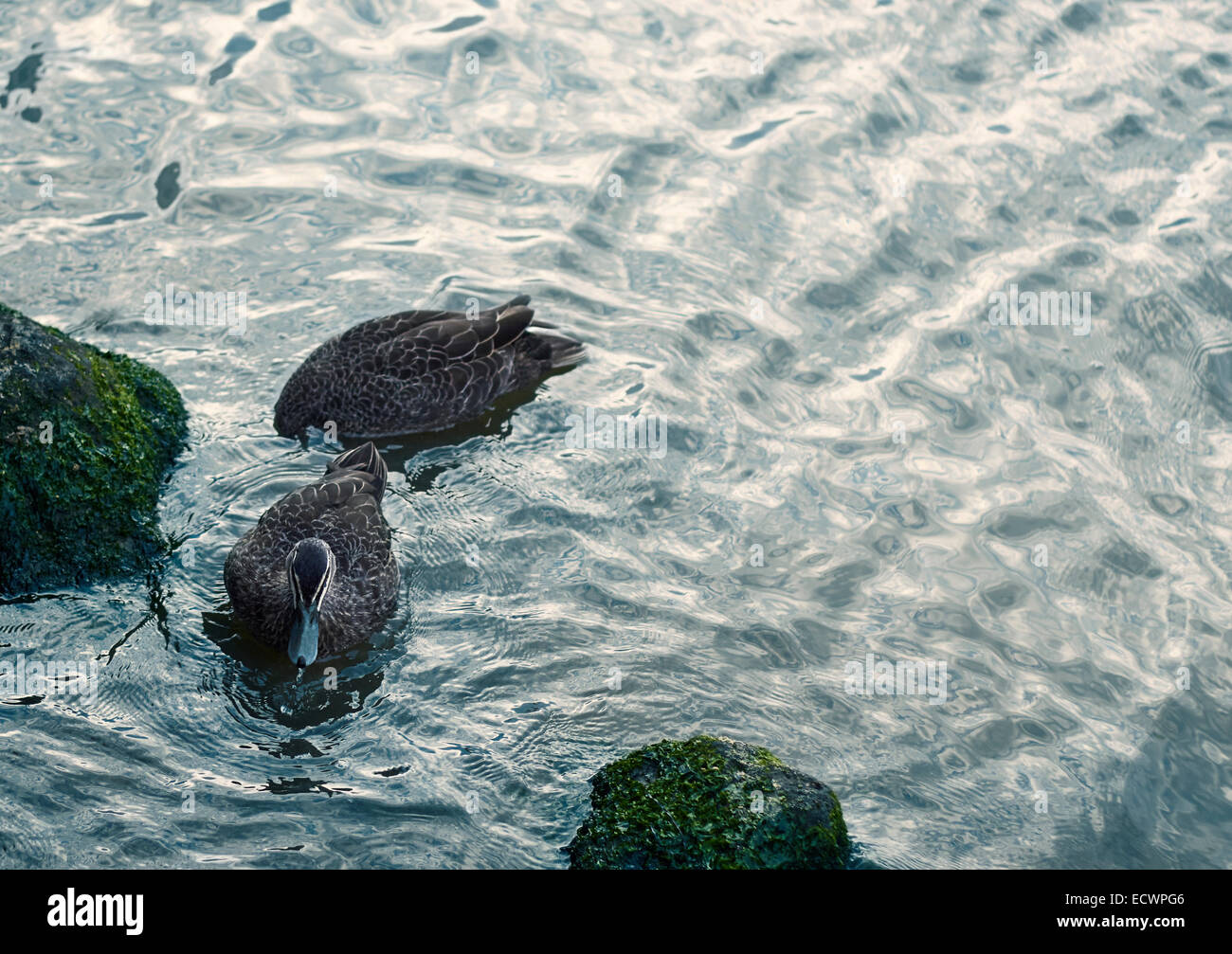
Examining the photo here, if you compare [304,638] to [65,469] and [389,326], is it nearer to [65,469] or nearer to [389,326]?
[65,469]

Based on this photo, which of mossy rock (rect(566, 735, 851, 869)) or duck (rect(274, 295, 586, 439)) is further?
duck (rect(274, 295, 586, 439))

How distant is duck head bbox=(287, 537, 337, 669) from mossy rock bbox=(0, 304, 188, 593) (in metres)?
1.67

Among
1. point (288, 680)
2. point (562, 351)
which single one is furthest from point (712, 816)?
point (562, 351)

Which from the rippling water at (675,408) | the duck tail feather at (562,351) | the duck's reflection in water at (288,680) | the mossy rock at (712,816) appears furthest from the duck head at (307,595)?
the duck tail feather at (562,351)

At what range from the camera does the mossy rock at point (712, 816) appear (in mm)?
6883

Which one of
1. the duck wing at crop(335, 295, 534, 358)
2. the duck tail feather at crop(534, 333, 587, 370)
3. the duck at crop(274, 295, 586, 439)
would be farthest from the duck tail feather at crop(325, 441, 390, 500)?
the duck tail feather at crop(534, 333, 587, 370)

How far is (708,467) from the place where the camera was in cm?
1055

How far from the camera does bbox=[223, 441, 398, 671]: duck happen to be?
8258 millimetres

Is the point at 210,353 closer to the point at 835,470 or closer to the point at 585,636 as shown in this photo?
the point at 585,636

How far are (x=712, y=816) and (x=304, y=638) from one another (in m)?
3.00

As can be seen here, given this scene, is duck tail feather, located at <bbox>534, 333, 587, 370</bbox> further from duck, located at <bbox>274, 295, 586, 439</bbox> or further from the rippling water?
the rippling water

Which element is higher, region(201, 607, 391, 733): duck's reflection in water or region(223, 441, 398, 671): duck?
region(223, 441, 398, 671): duck
